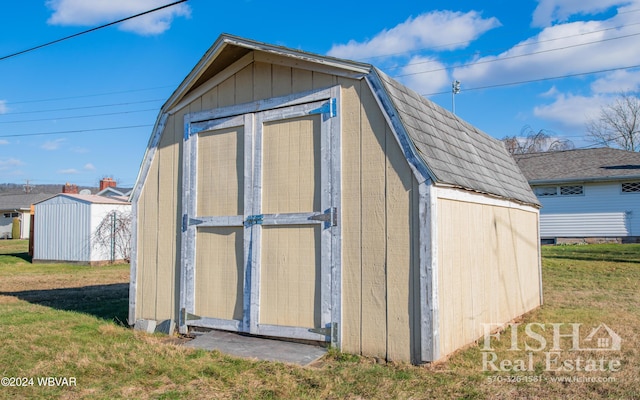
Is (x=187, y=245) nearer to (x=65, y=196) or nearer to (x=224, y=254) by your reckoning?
(x=224, y=254)

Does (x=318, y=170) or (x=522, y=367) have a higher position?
(x=318, y=170)

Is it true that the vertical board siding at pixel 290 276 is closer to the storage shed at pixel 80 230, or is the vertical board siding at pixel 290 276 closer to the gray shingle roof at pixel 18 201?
the storage shed at pixel 80 230

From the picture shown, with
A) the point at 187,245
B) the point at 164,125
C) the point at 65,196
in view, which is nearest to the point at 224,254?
the point at 187,245

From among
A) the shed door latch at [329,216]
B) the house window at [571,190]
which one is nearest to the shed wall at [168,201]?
the shed door latch at [329,216]

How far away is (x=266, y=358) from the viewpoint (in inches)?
210

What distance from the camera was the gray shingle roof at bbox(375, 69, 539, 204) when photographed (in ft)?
17.8

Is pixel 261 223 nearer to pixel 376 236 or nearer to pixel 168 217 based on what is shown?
pixel 376 236

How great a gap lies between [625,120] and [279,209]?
36950mm

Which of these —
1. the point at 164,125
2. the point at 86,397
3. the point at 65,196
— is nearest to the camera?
the point at 86,397

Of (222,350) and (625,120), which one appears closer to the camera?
(222,350)

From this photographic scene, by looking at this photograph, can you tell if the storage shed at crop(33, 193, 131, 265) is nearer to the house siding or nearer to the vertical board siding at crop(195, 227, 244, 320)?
the vertical board siding at crop(195, 227, 244, 320)

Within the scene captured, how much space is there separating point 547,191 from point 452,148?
18704mm

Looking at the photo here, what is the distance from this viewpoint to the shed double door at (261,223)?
5777 mm

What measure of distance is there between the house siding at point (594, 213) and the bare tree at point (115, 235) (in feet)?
58.0
